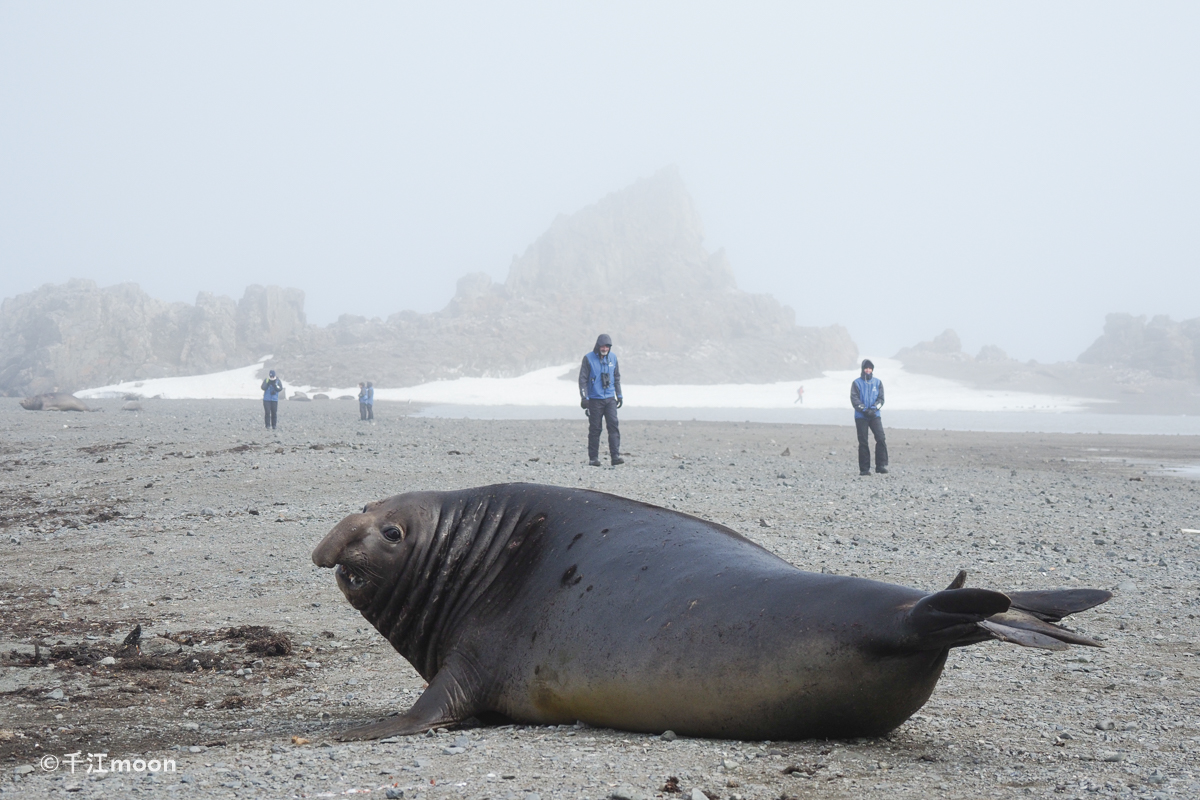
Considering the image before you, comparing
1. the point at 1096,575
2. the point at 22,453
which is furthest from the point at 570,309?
the point at 1096,575

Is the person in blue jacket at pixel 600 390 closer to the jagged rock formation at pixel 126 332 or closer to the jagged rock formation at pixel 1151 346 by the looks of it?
the jagged rock formation at pixel 126 332

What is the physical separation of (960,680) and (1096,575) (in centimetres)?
352

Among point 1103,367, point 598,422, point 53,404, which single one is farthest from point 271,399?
point 1103,367

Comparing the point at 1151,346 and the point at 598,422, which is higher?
the point at 1151,346

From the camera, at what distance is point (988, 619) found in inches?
114

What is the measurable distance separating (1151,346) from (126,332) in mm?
105674

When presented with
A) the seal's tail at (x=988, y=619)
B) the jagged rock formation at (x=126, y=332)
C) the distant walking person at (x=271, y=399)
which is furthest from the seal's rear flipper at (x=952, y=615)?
the jagged rock formation at (x=126, y=332)

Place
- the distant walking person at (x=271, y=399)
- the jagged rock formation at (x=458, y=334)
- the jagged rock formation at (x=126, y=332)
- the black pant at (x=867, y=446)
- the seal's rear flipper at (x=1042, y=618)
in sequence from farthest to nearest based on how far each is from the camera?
the jagged rock formation at (x=458, y=334)
the jagged rock formation at (x=126, y=332)
the distant walking person at (x=271, y=399)
the black pant at (x=867, y=446)
the seal's rear flipper at (x=1042, y=618)

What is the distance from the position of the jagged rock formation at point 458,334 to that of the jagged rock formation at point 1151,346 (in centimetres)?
2808

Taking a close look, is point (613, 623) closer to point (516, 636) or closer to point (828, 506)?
point (516, 636)

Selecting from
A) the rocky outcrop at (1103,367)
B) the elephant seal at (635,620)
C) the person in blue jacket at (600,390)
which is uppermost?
the rocky outcrop at (1103,367)

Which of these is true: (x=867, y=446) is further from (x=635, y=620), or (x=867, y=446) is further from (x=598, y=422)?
(x=635, y=620)

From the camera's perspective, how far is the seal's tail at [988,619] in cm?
279

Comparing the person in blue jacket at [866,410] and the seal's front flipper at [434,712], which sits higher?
the person in blue jacket at [866,410]
